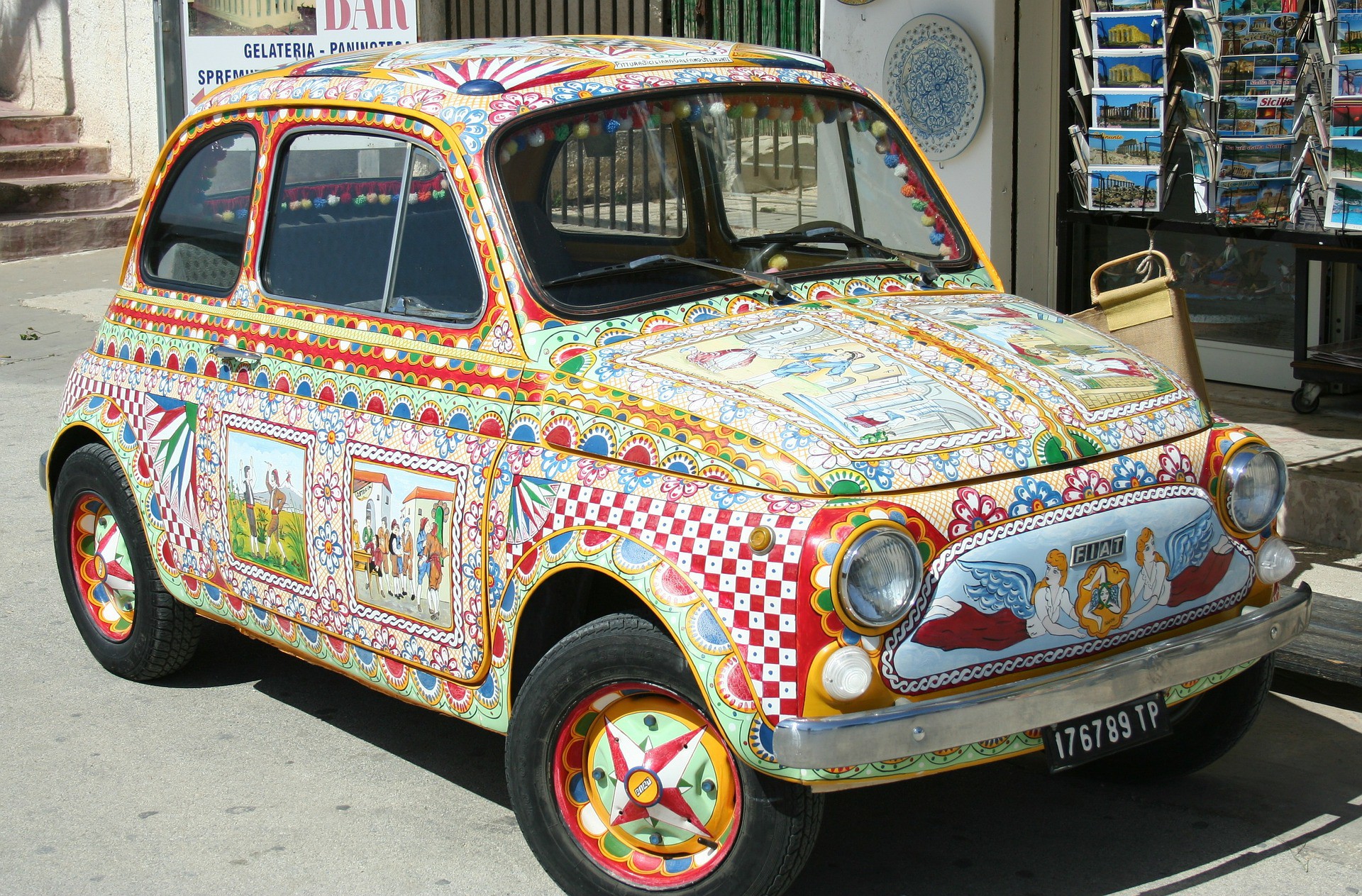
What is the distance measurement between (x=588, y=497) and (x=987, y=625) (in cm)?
91

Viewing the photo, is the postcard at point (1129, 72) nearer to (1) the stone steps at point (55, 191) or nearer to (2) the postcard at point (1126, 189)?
(2) the postcard at point (1126, 189)

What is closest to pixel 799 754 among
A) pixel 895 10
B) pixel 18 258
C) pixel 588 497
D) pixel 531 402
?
pixel 588 497

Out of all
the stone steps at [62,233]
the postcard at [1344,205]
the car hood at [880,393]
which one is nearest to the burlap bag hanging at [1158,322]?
the car hood at [880,393]

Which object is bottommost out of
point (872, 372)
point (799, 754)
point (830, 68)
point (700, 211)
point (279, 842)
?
point (279, 842)

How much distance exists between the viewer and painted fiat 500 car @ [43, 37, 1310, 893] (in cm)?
321

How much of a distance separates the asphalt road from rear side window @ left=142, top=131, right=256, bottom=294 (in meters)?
1.23

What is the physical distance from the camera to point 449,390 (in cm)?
387

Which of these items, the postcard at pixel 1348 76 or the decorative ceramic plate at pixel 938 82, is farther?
the decorative ceramic plate at pixel 938 82

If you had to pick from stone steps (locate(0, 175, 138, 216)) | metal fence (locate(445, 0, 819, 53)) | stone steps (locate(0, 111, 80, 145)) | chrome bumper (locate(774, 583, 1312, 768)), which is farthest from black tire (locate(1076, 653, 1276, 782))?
stone steps (locate(0, 111, 80, 145))

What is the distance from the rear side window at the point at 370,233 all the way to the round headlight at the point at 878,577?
→ 1.30 metres

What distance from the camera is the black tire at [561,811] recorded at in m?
3.24

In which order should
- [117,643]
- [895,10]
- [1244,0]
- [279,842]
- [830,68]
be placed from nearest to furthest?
1. [279,842]
2. [830,68]
3. [117,643]
4. [1244,0]
5. [895,10]

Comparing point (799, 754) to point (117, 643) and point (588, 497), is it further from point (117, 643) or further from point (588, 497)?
point (117, 643)

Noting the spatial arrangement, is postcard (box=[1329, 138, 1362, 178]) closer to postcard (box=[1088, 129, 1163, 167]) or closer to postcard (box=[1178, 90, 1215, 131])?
postcard (box=[1178, 90, 1215, 131])
